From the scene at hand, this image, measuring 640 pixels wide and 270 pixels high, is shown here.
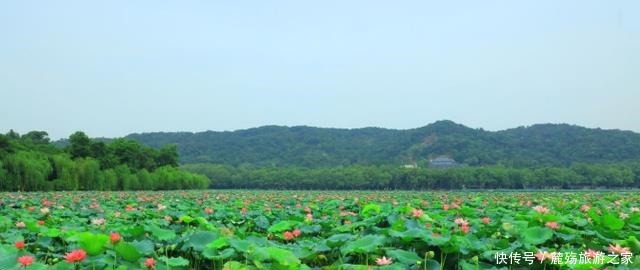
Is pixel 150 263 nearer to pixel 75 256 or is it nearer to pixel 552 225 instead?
pixel 75 256

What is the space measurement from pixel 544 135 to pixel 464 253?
76.3 meters

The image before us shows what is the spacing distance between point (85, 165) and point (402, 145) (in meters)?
55.1

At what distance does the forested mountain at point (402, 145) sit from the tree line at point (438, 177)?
729 cm

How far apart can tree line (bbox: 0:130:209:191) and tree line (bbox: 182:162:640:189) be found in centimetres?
912

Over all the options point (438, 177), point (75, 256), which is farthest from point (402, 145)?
point (75, 256)

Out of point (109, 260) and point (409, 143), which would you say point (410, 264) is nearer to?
point (109, 260)

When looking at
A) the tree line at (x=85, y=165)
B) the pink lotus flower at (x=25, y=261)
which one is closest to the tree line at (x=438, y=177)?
the tree line at (x=85, y=165)

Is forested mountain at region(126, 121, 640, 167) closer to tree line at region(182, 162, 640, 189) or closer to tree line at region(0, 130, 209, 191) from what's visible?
tree line at region(182, 162, 640, 189)

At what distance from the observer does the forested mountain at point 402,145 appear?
6762 cm

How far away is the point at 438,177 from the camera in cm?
6241

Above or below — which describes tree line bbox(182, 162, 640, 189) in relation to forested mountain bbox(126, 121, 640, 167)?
below

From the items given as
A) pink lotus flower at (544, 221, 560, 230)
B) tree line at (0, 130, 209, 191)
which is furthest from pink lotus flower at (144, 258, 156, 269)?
tree line at (0, 130, 209, 191)

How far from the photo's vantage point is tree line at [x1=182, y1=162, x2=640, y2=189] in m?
57.0

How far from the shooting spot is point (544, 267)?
3350 millimetres
